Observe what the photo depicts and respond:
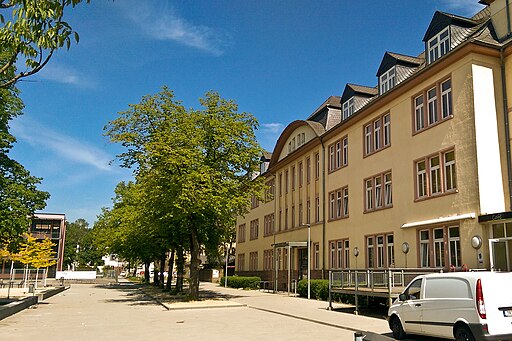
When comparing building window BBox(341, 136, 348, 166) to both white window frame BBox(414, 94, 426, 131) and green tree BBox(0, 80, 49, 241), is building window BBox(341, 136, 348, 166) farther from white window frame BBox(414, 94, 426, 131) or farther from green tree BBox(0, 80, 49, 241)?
green tree BBox(0, 80, 49, 241)

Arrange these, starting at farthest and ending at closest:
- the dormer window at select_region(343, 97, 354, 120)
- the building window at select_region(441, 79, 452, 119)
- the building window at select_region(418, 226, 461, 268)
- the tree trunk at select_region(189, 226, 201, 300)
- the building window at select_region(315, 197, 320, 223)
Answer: the building window at select_region(315, 197, 320, 223) < the dormer window at select_region(343, 97, 354, 120) < the tree trunk at select_region(189, 226, 201, 300) < the building window at select_region(441, 79, 452, 119) < the building window at select_region(418, 226, 461, 268)

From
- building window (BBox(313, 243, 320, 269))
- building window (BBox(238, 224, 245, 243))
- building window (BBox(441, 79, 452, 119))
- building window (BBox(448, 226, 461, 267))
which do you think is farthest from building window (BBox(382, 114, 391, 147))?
building window (BBox(238, 224, 245, 243))

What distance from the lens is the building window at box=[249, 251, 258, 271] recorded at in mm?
49000

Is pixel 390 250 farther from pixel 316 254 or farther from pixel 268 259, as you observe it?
pixel 268 259

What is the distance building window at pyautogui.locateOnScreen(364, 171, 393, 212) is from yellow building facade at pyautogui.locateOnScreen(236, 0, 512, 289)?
7 centimetres

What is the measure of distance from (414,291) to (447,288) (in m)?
1.52

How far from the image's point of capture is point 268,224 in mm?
46125

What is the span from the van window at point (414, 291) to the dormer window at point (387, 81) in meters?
15.3

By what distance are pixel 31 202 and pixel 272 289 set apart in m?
22.0

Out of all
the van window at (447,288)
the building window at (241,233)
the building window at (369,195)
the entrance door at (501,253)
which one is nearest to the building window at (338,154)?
the building window at (369,195)

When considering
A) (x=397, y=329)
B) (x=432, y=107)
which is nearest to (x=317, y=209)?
(x=432, y=107)

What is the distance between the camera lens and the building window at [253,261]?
1929 inches

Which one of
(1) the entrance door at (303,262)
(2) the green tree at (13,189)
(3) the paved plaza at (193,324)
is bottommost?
(3) the paved plaza at (193,324)

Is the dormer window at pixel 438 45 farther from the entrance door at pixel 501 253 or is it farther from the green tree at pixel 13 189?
the green tree at pixel 13 189
